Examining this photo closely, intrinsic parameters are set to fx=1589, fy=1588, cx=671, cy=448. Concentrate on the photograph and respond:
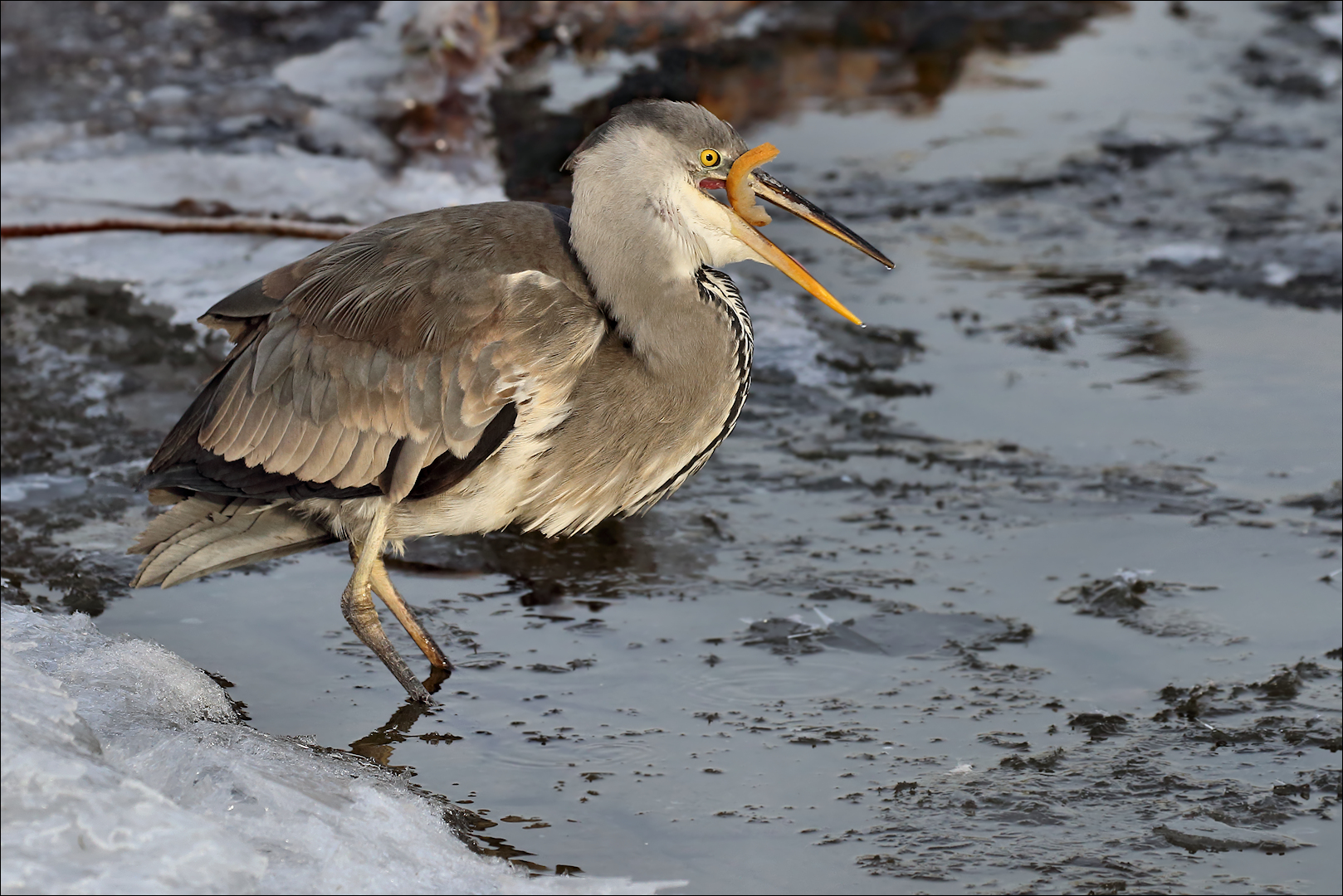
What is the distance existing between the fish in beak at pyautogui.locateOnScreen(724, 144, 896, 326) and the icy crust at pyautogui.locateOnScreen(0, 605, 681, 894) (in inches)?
70.1

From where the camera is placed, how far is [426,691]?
15.2 ft

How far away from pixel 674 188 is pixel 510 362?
2.22 ft

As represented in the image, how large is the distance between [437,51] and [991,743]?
6.73 meters

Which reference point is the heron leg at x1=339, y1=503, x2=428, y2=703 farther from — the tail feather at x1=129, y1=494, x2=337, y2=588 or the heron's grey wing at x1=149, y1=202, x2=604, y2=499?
the tail feather at x1=129, y1=494, x2=337, y2=588

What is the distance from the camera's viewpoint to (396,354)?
450 cm

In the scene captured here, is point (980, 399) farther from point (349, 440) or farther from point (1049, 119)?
point (1049, 119)

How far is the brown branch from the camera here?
7371 millimetres

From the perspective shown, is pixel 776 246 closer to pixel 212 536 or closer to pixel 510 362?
pixel 510 362

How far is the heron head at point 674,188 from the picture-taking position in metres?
4.42

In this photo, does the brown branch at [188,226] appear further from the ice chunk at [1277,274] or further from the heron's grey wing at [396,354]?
the ice chunk at [1277,274]

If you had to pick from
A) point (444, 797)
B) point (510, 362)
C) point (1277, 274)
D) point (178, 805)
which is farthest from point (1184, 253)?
point (178, 805)

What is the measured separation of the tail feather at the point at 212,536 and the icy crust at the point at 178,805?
0.54 metres

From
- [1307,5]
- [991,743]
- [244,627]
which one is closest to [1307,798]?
[991,743]

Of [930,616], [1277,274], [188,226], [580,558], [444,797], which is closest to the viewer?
[444,797]
